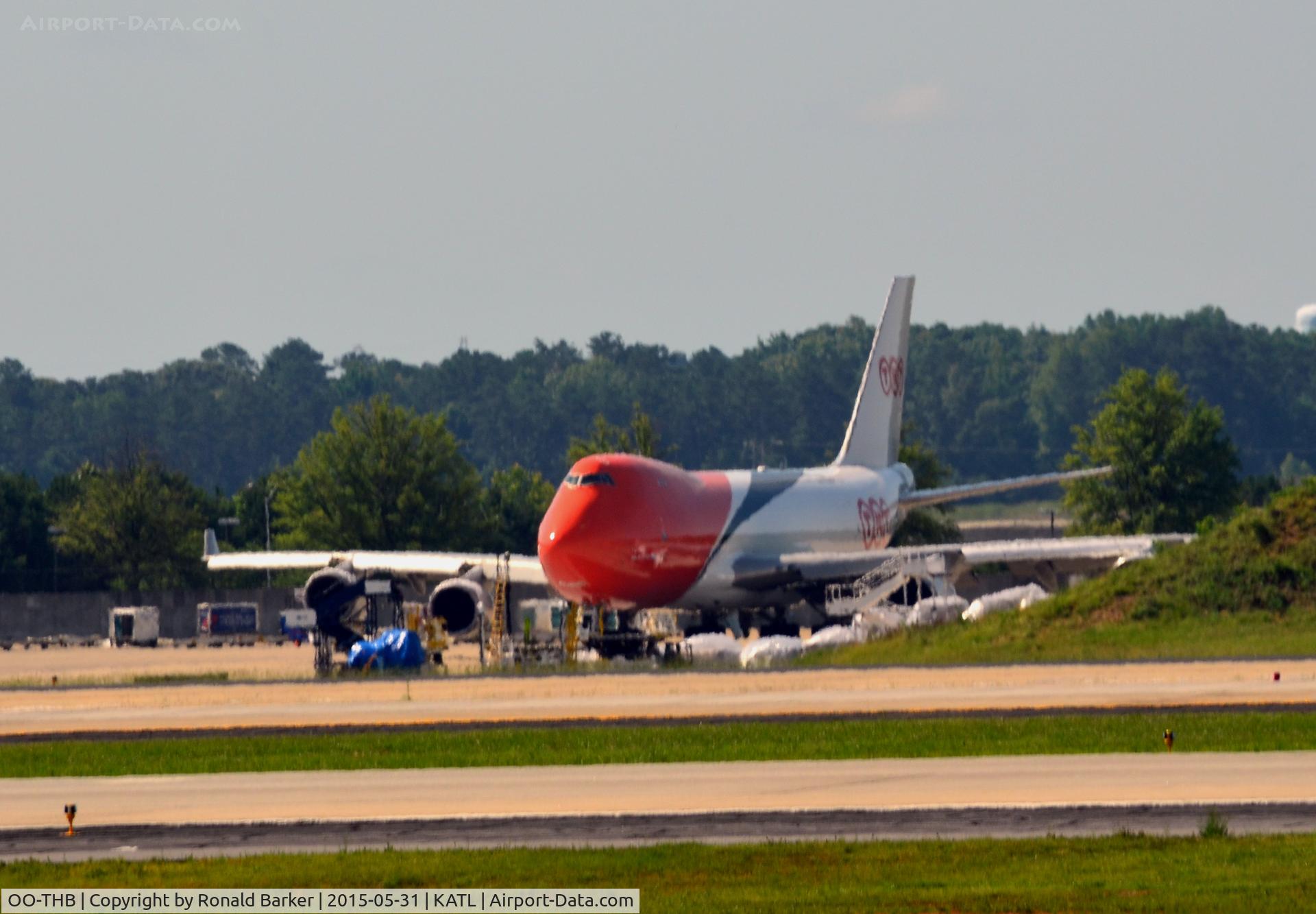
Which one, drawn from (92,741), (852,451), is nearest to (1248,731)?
(92,741)

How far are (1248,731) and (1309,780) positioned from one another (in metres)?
5.82

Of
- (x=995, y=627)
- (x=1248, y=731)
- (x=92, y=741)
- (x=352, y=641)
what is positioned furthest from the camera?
(x=352, y=641)

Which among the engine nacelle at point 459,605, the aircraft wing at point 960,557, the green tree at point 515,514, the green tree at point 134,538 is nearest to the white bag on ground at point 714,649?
the engine nacelle at point 459,605

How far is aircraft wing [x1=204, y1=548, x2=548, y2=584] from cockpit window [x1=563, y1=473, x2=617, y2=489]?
3751 millimetres

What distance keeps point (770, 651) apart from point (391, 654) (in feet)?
32.9

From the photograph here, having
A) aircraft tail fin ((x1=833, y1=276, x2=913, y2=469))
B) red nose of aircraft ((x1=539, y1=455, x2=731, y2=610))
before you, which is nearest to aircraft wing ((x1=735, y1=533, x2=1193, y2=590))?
red nose of aircraft ((x1=539, y1=455, x2=731, y2=610))

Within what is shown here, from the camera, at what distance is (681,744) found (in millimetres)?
32031

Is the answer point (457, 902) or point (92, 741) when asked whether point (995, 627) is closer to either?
point (92, 741)

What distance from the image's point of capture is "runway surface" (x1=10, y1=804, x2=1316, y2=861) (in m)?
21.9

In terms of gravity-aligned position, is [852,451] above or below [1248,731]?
above

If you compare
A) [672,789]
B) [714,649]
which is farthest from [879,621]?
[672,789]

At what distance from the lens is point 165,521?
10988 centimetres

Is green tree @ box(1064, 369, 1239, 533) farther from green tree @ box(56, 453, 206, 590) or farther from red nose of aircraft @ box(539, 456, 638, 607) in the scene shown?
red nose of aircraft @ box(539, 456, 638, 607)

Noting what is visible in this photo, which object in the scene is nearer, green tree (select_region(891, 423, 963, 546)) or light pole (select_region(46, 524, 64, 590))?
green tree (select_region(891, 423, 963, 546))
